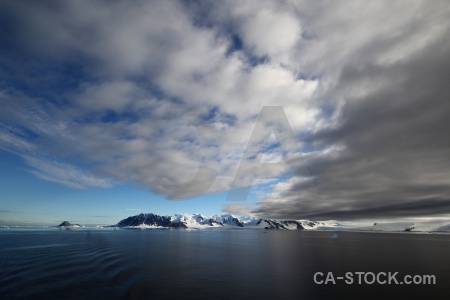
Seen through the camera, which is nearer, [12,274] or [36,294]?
[36,294]

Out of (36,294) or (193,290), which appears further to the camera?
(193,290)


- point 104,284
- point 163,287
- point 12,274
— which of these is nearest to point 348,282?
point 163,287

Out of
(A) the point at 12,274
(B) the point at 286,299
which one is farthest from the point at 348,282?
(A) the point at 12,274

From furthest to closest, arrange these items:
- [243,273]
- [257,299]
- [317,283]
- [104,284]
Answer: [243,273], [317,283], [104,284], [257,299]

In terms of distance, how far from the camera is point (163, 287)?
38656 millimetres

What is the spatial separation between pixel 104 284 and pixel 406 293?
4933 centimetres

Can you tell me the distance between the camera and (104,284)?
39.7 m

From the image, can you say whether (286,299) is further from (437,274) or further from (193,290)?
(437,274)

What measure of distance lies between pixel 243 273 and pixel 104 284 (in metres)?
27.2

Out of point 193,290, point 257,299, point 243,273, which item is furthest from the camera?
point 243,273

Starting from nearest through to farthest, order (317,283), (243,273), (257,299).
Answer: (257,299) < (317,283) < (243,273)

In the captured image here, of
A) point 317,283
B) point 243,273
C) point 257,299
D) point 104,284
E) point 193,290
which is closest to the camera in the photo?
Answer: point 257,299

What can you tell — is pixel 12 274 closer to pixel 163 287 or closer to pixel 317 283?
pixel 163 287

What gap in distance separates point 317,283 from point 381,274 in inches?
762
